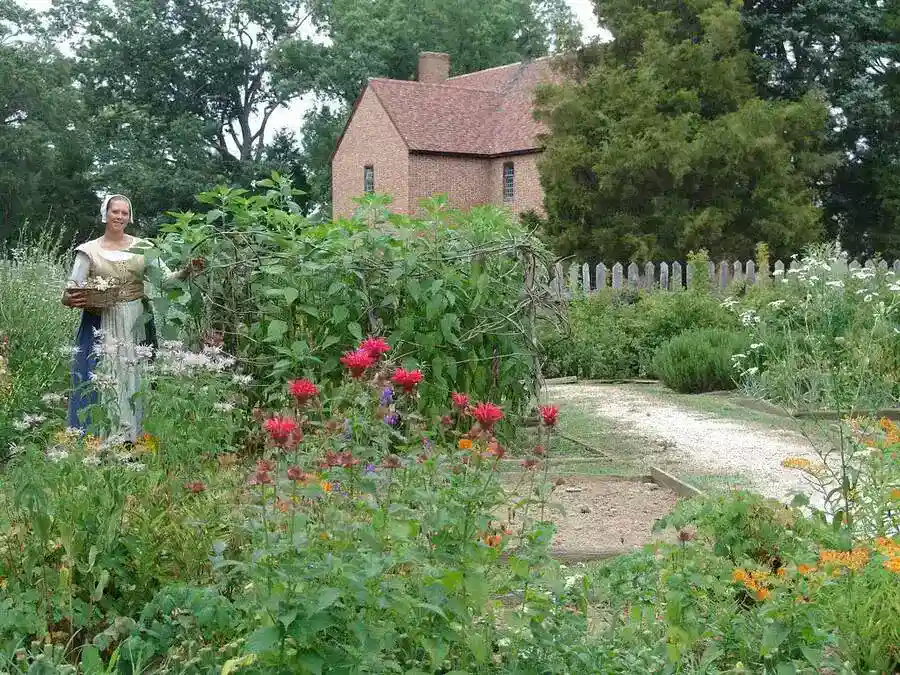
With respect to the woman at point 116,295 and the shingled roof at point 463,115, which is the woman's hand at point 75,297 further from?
the shingled roof at point 463,115

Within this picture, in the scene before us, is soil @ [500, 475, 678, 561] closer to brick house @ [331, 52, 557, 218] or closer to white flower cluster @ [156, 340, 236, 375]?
white flower cluster @ [156, 340, 236, 375]

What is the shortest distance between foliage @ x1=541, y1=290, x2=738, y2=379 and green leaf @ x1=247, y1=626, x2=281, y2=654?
11.2 metres

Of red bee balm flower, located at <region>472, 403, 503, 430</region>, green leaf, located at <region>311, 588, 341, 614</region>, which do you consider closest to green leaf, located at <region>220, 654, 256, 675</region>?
green leaf, located at <region>311, 588, 341, 614</region>

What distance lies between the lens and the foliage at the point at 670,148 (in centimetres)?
2203

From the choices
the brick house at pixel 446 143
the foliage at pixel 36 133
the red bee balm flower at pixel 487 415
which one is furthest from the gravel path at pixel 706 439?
the foliage at pixel 36 133

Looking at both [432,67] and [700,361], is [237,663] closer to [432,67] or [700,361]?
[700,361]

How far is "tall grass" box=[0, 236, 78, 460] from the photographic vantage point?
26.3 feet

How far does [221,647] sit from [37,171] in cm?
3831

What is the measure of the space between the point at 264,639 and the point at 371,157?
3538 cm

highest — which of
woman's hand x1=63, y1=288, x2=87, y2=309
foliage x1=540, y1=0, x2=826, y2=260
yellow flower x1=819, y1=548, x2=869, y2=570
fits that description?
foliage x1=540, y1=0, x2=826, y2=260

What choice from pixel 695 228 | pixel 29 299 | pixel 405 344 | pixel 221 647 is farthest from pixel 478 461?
pixel 695 228

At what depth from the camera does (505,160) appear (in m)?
35.9

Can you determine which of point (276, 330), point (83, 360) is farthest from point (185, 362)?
point (83, 360)

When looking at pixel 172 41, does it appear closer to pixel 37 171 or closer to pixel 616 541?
pixel 37 171
